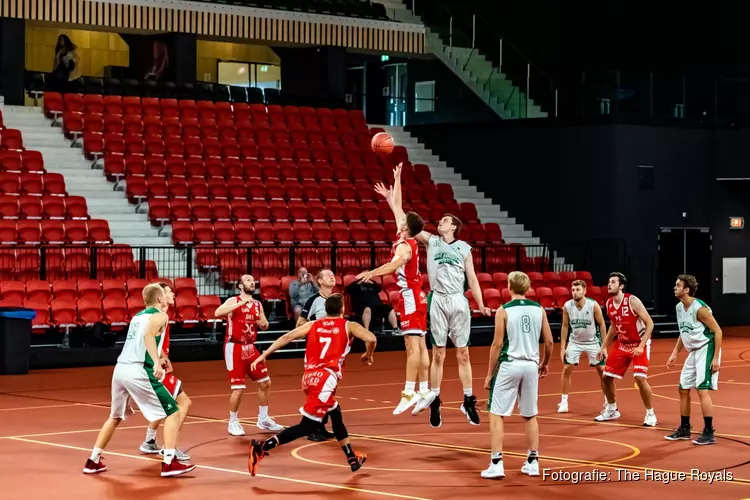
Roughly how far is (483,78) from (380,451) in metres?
20.5

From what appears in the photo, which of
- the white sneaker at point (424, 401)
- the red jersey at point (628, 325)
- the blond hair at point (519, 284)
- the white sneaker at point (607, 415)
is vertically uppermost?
the blond hair at point (519, 284)

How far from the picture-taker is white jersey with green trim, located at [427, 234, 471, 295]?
1369 centimetres

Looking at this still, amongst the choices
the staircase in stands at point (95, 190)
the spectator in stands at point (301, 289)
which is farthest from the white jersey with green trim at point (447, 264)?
the staircase in stands at point (95, 190)

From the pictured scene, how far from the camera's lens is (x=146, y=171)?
26672 millimetres

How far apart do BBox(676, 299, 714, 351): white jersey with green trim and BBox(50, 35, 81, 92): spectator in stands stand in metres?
19.2

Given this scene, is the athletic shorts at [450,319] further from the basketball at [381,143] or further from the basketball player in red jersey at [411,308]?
the basketball at [381,143]

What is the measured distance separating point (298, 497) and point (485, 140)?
73.6ft

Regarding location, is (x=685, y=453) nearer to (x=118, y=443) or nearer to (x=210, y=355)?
(x=118, y=443)

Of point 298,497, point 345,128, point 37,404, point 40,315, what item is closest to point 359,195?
point 345,128

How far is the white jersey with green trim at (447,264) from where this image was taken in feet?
44.9

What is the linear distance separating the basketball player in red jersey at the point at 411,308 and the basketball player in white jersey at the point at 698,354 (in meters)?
2.67

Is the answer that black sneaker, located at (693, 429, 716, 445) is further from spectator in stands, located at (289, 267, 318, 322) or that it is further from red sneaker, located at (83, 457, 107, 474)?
spectator in stands, located at (289, 267, 318, 322)

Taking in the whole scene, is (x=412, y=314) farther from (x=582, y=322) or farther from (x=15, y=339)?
(x=15, y=339)

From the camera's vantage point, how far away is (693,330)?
43.1ft
